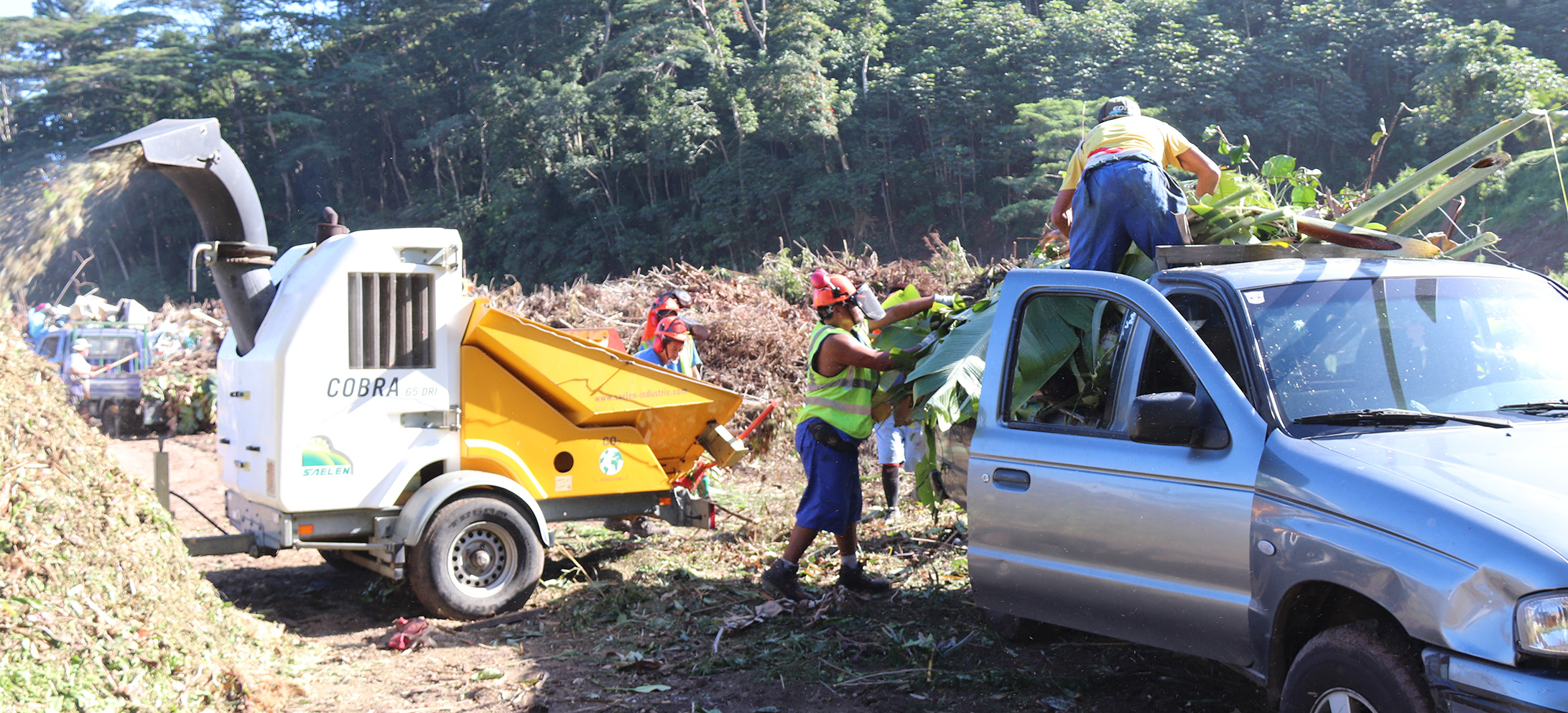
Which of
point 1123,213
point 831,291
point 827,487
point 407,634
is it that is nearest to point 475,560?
A: point 407,634

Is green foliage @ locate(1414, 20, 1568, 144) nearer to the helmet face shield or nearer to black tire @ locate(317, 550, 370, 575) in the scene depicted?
the helmet face shield

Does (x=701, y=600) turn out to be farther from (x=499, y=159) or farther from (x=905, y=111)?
(x=499, y=159)

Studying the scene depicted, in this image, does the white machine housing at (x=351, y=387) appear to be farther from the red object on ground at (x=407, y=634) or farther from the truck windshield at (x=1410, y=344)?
the truck windshield at (x=1410, y=344)

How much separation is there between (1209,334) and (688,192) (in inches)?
1575

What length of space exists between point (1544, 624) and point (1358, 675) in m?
0.51

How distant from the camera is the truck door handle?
4207 mm

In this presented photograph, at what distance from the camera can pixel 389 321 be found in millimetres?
6570

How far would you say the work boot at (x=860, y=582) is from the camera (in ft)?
21.6

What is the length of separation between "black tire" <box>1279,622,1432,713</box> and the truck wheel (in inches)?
→ 186

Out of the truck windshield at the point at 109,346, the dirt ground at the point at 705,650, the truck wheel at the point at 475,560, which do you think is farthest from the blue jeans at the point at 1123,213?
the truck windshield at the point at 109,346

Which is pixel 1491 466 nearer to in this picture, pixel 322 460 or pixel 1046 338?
pixel 1046 338

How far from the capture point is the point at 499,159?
142ft

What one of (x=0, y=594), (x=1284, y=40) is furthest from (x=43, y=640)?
(x=1284, y=40)

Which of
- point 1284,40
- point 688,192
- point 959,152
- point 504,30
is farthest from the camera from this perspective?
point 504,30
